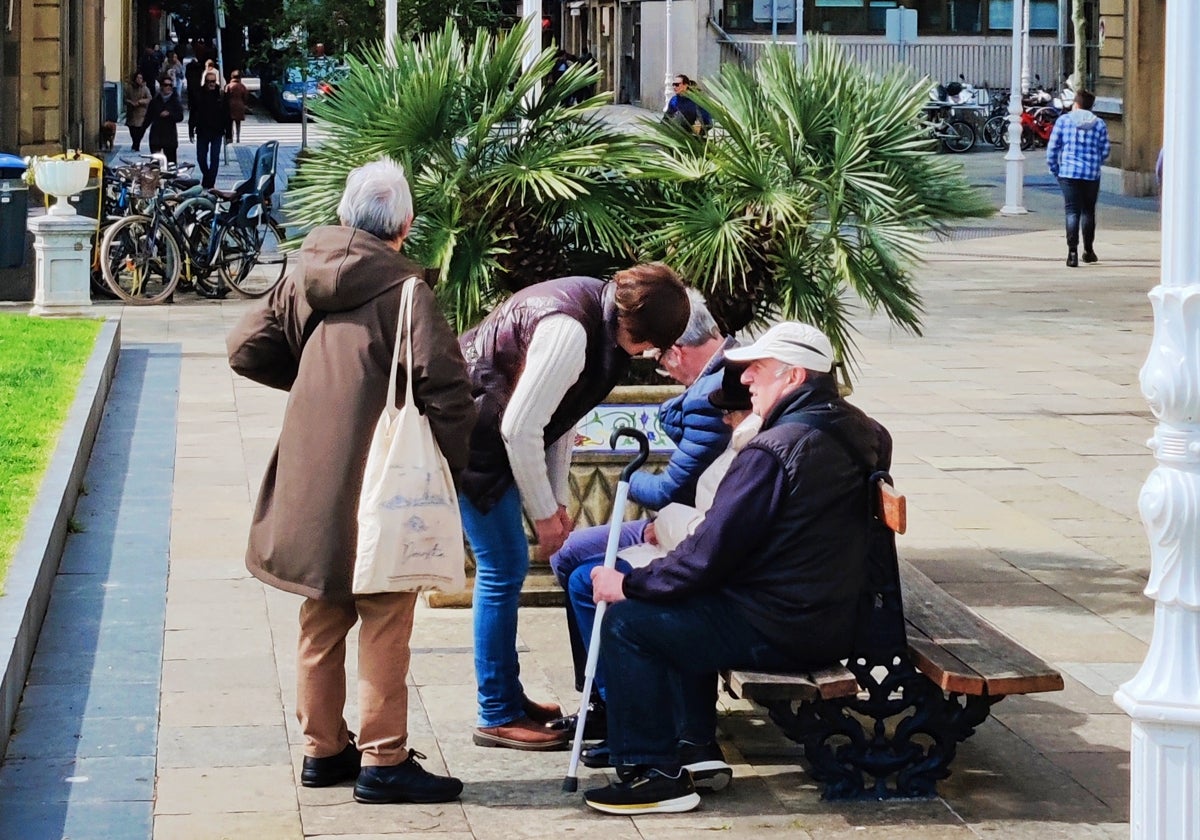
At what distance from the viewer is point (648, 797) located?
201 inches

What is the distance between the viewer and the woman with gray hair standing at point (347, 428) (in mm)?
4984

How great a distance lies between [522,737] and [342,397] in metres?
1.24

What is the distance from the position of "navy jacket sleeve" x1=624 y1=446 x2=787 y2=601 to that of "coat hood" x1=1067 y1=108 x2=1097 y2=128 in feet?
50.6

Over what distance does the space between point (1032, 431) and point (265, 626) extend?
556 centimetres

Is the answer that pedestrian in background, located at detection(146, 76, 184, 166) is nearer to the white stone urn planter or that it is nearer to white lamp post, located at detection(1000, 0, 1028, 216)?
white lamp post, located at detection(1000, 0, 1028, 216)

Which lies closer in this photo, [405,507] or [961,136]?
[405,507]

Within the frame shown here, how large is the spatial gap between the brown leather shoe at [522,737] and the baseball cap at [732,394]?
1.07 m

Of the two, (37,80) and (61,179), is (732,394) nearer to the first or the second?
(61,179)

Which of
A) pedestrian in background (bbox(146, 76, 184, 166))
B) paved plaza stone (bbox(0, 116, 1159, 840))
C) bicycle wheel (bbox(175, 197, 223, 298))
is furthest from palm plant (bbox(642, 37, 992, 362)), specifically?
pedestrian in background (bbox(146, 76, 184, 166))

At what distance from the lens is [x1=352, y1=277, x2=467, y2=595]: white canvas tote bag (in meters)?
4.90

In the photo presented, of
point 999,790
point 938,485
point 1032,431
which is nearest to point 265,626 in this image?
point 999,790

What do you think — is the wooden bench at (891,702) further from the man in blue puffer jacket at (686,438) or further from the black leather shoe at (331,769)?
the black leather shoe at (331,769)

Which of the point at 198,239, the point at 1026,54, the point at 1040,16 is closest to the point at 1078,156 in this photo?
the point at 198,239

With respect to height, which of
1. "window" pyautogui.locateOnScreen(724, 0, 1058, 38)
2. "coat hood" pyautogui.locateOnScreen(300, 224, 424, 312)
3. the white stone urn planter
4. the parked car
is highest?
"window" pyautogui.locateOnScreen(724, 0, 1058, 38)
